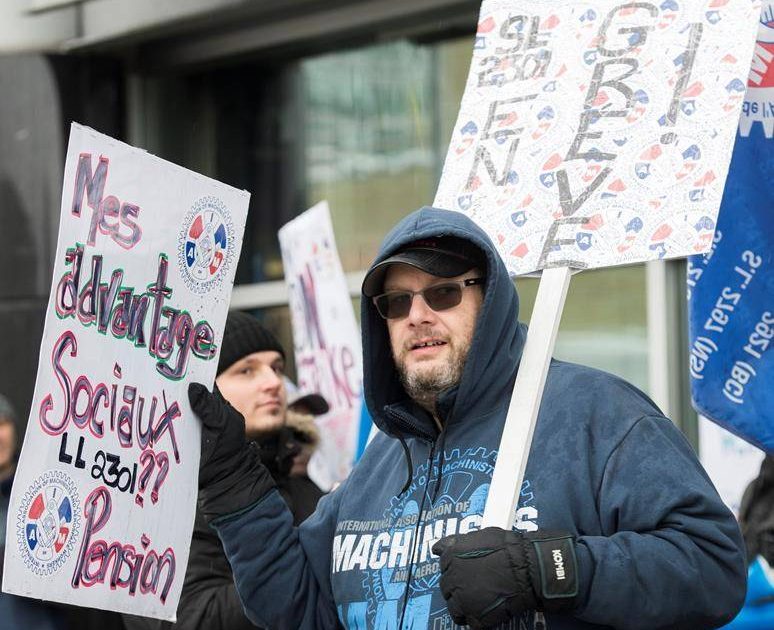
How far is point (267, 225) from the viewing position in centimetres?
823

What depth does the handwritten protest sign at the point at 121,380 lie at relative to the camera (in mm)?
2707

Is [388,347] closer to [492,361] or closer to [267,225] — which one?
[492,361]

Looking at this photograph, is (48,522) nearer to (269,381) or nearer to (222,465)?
(222,465)

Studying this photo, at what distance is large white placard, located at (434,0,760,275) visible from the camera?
8.77 feet

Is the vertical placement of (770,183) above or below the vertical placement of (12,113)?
below

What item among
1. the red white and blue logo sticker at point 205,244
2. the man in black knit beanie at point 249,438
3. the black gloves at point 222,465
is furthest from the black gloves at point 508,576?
the man in black knit beanie at point 249,438

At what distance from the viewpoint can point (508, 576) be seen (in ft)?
7.84

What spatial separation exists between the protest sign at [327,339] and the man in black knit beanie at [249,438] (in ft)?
2.84

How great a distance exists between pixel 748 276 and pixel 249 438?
1509mm

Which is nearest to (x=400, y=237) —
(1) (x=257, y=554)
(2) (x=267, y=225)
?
(1) (x=257, y=554)

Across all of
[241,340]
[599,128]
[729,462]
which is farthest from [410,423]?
[729,462]

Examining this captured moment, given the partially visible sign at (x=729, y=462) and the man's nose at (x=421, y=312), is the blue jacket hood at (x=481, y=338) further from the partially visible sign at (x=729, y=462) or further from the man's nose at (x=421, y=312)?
the partially visible sign at (x=729, y=462)

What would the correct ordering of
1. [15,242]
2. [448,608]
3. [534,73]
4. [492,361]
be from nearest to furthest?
1. [448,608]
2. [492,361]
3. [534,73]
4. [15,242]

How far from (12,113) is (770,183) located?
5.74 metres
